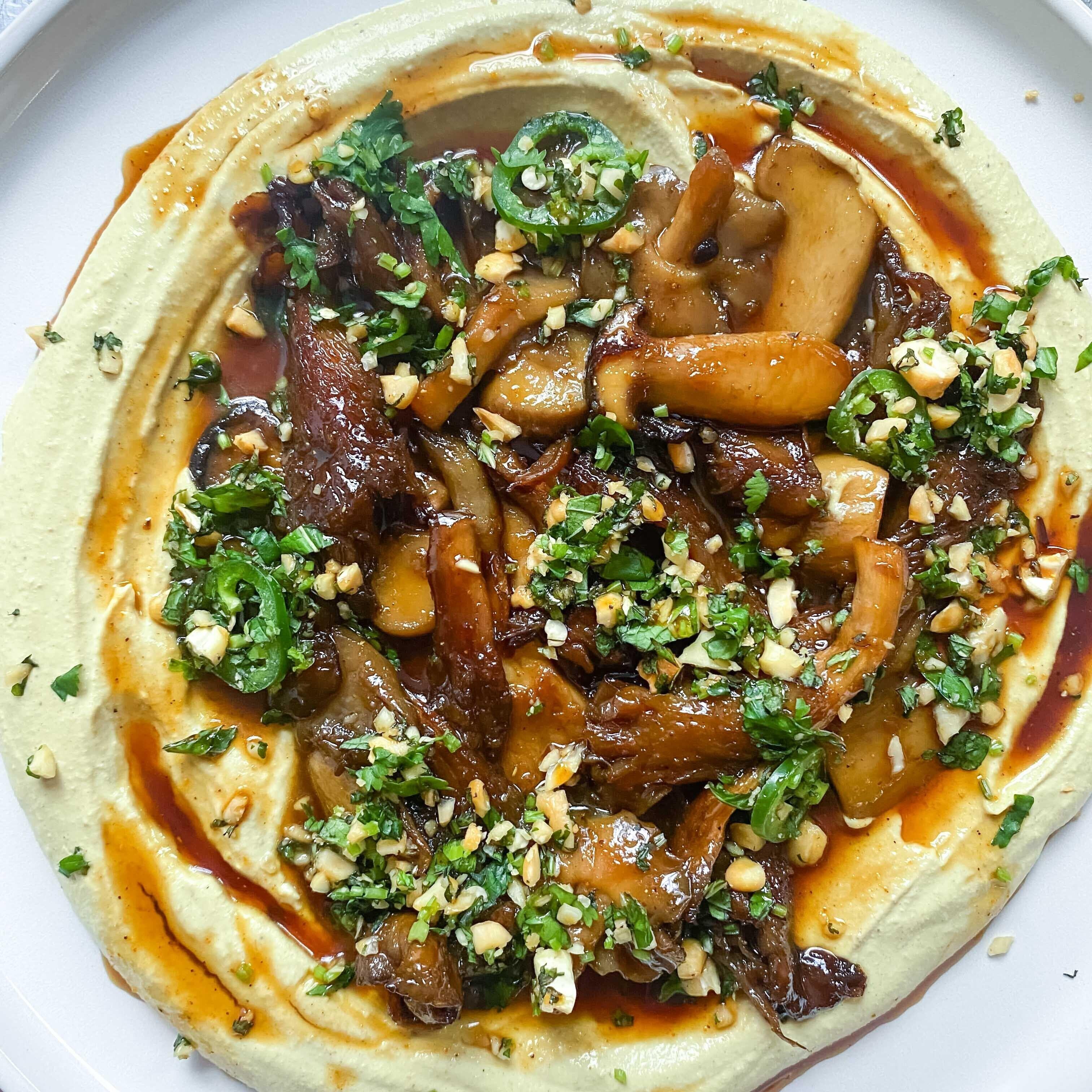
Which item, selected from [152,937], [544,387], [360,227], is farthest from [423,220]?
[152,937]

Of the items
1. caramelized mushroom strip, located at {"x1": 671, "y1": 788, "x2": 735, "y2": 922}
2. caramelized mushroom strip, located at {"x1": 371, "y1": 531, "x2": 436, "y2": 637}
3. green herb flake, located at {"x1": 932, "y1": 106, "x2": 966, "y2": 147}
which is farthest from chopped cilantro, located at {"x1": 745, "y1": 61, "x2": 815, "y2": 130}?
caramelized mushroom strip, located at {"x1": 671, "y1": 788, "x2": 735, "y2": 922}

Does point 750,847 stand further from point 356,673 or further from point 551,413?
point 551,413

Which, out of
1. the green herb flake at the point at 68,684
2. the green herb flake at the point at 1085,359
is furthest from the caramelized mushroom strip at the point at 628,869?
the green herb flake at the point at 1085,359

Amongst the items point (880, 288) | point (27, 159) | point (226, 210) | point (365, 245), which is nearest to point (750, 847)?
point (880, 288)

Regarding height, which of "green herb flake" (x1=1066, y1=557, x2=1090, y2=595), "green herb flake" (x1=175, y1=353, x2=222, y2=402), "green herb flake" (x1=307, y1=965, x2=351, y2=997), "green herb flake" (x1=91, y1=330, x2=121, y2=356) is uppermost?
"green herb flake" (x1=91, y1=330, x2=121, y2=356)

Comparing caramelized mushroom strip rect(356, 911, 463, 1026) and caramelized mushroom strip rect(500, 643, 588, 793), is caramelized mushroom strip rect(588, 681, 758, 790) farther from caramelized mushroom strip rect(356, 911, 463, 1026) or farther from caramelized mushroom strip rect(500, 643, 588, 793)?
caramelized mushroom strip rect(356, 911, 463, 1026)

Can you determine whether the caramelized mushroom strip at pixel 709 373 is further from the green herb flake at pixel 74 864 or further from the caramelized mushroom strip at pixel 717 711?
the green herb flake at pixel 74 864
